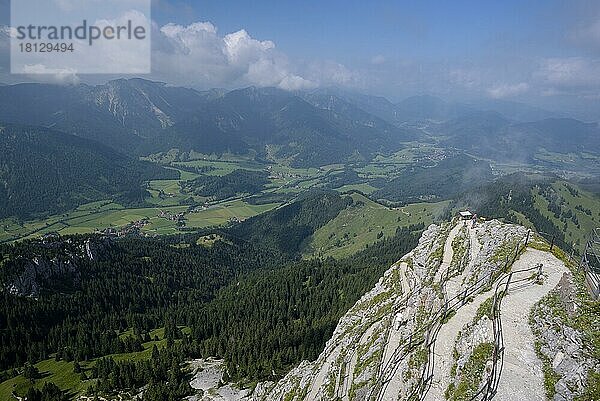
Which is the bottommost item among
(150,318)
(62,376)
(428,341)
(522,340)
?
(150,318)

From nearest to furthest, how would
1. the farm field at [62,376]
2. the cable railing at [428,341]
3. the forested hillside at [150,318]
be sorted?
the cable railing at [428,341] → the forested hillside at [150,318] → the farm field at [62,376]

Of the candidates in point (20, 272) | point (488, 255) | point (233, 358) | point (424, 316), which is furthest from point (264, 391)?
point (20, 272)

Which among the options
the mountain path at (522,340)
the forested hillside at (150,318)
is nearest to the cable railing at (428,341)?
the mountain path at (522,340)

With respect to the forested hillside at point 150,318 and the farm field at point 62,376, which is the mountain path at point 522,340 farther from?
the farm field at point 62,376

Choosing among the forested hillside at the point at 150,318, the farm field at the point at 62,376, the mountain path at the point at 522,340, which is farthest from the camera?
the farm field at the point at 62,376

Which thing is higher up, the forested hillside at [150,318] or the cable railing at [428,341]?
the cable railing at [428,341]

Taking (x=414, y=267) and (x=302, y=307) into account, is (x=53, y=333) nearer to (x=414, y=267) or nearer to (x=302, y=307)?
(x=302, y=307)

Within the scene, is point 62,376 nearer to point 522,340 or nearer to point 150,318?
point 150,318

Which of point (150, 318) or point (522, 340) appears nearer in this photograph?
point (522, 340)

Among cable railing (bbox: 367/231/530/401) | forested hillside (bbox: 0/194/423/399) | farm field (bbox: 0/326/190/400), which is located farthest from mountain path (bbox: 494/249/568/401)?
farm field (bbox: 0/326/190/400)

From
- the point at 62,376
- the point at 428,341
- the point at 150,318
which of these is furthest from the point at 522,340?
the point at 150,318

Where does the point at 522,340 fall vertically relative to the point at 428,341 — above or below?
above
